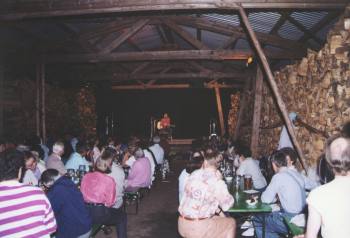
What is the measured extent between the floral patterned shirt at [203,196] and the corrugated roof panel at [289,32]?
526 cm

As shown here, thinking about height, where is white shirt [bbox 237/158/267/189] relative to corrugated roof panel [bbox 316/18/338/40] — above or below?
below

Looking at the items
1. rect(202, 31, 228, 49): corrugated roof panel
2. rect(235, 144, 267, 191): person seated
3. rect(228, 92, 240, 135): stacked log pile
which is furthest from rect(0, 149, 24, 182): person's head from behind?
rect(228, 92, 240, 135): stacked log pile

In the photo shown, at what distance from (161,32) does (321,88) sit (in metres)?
6.28

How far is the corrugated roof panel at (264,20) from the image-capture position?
7543 millimetres

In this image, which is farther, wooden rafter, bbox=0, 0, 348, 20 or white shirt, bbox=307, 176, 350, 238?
wooden rafter, bbox=0, 0, 348, 20

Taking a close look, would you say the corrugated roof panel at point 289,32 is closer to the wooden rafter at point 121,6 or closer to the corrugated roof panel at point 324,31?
the corrugated roof panel at point 324,31

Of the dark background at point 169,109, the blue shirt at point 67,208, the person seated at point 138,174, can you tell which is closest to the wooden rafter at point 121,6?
the blue shirt at point 67,208

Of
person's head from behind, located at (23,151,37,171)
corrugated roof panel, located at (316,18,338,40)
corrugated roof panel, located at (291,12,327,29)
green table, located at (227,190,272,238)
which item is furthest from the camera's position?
corrugated roof panel, located at (316,18,338,40)

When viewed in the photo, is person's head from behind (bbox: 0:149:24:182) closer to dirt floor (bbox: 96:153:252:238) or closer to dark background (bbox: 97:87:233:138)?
dirt floor (bbox: 96:153:252:238)

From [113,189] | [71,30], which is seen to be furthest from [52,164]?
[71,30]

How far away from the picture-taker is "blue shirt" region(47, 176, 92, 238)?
406 centimetres

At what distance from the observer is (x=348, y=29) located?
16.9 feet

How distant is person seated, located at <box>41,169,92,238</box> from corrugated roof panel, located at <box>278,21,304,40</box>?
609 centimetres

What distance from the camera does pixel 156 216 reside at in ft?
24.8
